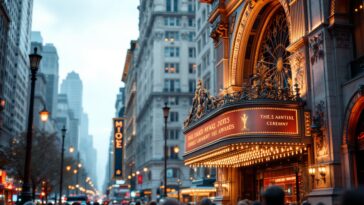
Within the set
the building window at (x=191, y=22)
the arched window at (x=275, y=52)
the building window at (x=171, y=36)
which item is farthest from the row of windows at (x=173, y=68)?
the arched window at (x=275, y=52)

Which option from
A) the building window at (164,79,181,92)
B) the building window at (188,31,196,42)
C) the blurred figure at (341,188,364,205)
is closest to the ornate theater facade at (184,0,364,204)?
the blurred figure at (341,188,364,205)

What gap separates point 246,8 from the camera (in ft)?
108

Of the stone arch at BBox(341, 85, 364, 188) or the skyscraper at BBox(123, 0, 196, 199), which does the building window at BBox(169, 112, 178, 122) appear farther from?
the stone arch at BBox(341, 85, 364, 188)

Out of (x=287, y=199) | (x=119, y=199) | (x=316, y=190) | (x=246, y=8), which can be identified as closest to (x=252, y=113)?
(x=316, y=190)

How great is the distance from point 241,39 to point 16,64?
95.3 m

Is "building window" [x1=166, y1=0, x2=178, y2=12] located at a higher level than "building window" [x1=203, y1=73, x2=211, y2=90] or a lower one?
higher

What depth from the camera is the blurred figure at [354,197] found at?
437 cm

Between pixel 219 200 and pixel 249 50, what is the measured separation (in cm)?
1093

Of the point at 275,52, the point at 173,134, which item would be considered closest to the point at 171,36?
the point at 173,134

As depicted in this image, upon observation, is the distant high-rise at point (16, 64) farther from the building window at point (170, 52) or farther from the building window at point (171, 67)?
Result: the building window at point (171, 67)

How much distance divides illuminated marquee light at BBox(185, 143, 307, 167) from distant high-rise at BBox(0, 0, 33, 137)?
248 ft

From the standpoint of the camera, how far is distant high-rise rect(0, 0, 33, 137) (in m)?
105

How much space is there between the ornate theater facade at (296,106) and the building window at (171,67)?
235ft

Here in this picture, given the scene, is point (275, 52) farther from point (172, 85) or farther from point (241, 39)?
point (172, 85)
